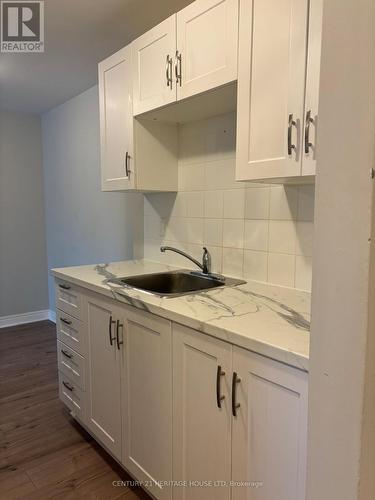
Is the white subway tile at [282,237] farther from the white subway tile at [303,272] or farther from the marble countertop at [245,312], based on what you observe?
the marble countertop at [245,312]

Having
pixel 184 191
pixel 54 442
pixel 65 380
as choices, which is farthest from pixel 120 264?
pixel 54 442

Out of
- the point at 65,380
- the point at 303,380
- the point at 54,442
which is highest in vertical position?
the point at 303,380

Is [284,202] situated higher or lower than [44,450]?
higher

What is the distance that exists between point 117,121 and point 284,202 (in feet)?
3.79

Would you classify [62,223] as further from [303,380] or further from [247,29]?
[303,380]

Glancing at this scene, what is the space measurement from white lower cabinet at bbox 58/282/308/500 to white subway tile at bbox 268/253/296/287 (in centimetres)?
64

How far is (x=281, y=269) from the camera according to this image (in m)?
1.72

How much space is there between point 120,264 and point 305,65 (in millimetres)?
1636

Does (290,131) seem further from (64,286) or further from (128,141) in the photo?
(64,286)

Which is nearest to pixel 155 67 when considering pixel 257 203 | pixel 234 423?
pixel 257 203

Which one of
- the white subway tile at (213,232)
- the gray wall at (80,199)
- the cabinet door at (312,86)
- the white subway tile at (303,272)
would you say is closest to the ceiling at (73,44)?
the gray wall at (80,199)

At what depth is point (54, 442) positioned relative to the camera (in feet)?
6.82

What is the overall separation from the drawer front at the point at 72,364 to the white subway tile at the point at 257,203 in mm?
1239

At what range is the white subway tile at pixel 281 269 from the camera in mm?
1679
